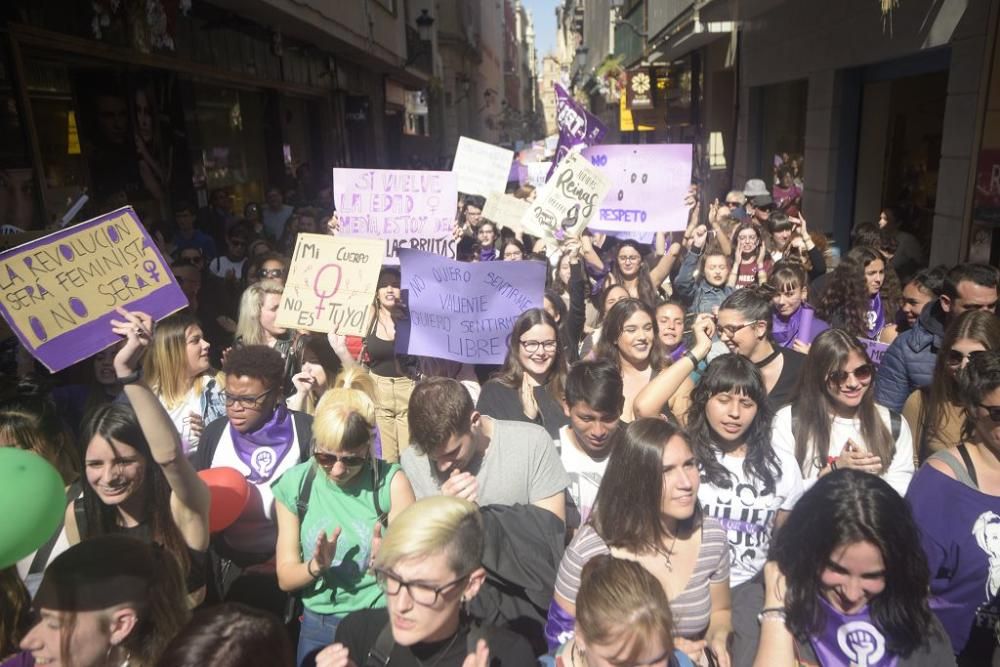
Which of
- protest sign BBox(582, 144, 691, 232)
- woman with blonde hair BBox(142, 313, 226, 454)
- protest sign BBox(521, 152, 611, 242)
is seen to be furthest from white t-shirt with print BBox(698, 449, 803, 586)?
protest sign BBox(582, 144, 691, 232)

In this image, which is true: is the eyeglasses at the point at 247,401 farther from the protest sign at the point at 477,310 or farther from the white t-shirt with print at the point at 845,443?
the white t-shirt with print at the point at 845,443

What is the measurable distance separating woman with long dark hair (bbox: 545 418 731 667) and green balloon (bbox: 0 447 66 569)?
1540mm

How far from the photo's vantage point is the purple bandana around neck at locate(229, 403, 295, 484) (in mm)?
3273

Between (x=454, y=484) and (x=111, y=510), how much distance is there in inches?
47.5

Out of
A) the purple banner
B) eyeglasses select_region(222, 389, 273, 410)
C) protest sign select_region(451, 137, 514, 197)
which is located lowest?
eyeglasses select_region(222, 389, 273, 410)

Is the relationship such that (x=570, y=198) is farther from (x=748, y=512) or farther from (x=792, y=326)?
(x=748, y=512)

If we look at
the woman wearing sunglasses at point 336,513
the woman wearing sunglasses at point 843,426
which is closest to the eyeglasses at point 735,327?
the woman wearing sunglasses at point 843,426

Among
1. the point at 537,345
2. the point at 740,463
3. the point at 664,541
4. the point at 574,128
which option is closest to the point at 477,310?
the point at 537,345

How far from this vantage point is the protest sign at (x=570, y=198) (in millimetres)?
5938

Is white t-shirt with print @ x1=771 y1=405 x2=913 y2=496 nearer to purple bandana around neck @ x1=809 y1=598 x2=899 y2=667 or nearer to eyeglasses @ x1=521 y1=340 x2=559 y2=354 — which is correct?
purple bandana around neck @ x1=809 y1=598 x2=899 y2=667

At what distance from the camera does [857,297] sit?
16.0ft

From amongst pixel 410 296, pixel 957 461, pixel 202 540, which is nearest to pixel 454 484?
pixel 202 540

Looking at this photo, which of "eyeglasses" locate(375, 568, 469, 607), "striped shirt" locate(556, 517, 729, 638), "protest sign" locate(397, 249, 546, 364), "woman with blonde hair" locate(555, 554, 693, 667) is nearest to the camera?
"woman with blonde hair" locate(555, 554, 693, 667)

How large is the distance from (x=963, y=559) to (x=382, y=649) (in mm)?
1945
